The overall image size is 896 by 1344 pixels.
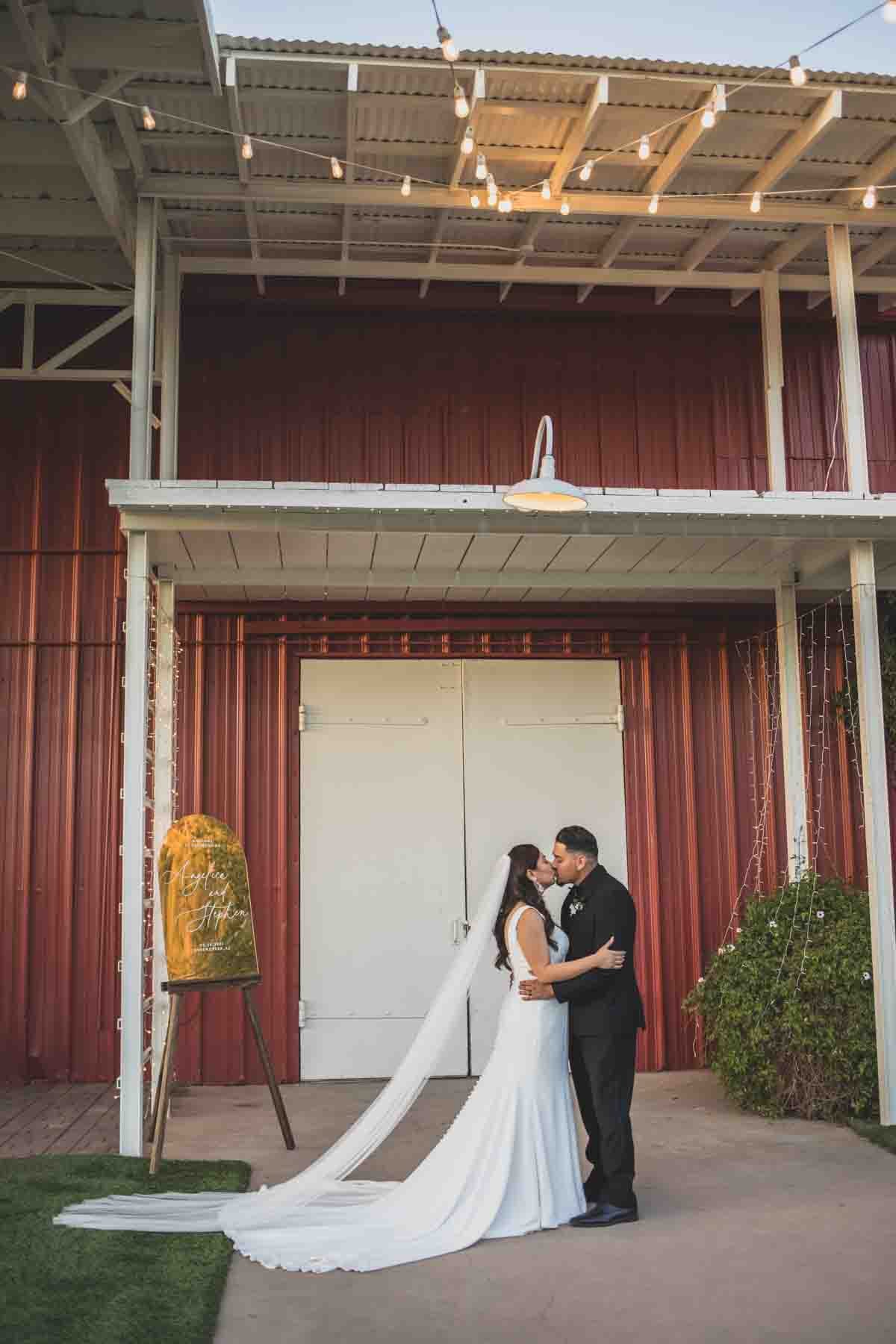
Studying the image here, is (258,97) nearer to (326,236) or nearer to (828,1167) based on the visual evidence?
(326,236)

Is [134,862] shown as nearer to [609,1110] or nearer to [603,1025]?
[603,1025]

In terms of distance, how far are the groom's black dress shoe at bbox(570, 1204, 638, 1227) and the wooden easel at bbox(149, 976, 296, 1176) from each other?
198 centimetres

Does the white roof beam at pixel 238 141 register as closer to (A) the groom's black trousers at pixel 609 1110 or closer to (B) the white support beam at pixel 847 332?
(B) the white support beam at pixel 847 332

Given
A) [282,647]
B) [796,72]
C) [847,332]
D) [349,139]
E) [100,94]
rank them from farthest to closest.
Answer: [282,647] < [847,332] < [349,139] < [100,94] < [796,72]

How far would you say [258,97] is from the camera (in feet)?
23.4

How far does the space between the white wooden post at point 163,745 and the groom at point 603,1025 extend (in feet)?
10.1

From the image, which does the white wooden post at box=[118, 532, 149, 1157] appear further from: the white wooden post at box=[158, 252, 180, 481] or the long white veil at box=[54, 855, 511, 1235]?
the white wooden post at box=[158, 252, 180, 481]

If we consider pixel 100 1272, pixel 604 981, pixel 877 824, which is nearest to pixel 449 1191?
pixel 604 981

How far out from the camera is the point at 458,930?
9523mm

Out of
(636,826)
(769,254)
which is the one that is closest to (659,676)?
(636,826)

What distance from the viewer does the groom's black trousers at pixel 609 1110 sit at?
5.91 meters

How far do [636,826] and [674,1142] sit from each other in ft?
9.36

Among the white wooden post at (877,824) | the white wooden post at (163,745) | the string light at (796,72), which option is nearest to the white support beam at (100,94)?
the white wooden post at (163,745)

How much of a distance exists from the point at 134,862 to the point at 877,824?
4.48 metres
